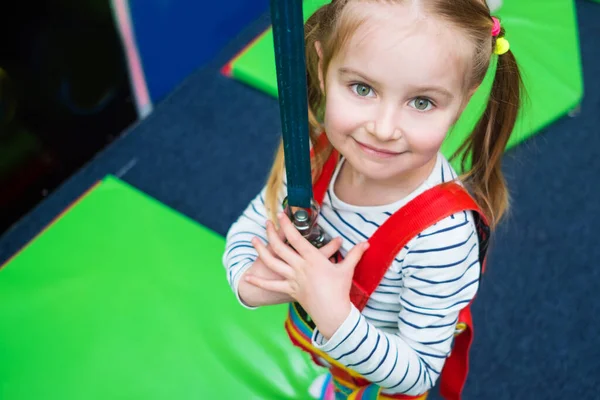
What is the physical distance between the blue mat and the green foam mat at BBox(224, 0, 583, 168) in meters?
0.05

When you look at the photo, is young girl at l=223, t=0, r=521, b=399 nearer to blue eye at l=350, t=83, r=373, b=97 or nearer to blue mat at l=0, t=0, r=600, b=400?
blue eye at l=350, t=83, r=373, b=97

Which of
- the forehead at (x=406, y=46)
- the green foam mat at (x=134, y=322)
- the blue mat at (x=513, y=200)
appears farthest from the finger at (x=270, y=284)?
the blue mat at (x=513, y=200)

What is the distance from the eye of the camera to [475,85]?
2.21ft

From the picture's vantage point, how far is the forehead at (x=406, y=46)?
0.59m

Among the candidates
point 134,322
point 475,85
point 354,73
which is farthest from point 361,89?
point 134,322

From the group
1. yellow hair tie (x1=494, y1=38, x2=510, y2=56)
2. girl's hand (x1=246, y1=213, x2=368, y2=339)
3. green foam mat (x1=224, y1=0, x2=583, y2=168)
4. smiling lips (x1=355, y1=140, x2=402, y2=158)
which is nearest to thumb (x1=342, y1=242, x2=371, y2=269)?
girl's hand (x1=246, y1=213, x2=368, y2=339)

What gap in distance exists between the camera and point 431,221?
Result: 687 mm

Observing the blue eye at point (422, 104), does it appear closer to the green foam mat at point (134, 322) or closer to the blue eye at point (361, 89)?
the blue eye at point (361, 89)

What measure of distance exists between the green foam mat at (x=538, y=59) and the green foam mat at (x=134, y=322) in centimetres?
62

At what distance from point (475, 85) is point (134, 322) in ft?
2.93

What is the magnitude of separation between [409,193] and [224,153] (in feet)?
3.48

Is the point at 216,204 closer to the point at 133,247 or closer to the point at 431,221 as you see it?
the point at 133,247

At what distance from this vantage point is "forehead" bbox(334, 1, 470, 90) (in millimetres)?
591

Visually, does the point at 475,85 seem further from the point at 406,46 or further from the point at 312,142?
the point at 312,142
